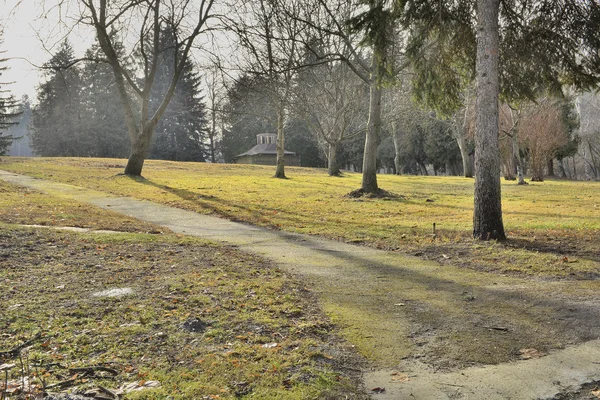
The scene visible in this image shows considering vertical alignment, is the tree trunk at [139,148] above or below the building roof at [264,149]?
below

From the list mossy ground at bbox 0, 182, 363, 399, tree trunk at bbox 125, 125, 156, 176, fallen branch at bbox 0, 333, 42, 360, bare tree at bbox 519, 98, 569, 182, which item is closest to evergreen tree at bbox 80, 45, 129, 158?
tree trunk at bbox 125, 125, 156, 176

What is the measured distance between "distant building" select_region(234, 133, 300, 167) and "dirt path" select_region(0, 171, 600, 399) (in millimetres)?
55483

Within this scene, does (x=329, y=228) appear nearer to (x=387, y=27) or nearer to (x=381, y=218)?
(x=381, y=218)

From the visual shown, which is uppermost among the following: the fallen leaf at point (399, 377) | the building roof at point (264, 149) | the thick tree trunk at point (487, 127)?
the building roof at point (264, 149)

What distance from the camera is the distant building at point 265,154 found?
62875 mm

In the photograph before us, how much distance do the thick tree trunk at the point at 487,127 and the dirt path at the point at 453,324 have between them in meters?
2.01

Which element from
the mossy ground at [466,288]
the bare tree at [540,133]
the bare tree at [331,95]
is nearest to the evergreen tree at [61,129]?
the bare tree at [331,95]

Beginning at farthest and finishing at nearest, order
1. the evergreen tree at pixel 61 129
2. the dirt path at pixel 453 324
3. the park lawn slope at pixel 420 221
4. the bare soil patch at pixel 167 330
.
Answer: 1. the evergreen tree at pixel 61 129
2. the park lawn slope at pixel 420 221
3. the dirt path at pixel 453 324
4. the bare soil patch at pixel 167 330

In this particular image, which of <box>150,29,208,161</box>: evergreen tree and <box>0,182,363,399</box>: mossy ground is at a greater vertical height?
<box>150,29,208,161</box>: evergreen tree

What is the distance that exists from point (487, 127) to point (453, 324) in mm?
4933

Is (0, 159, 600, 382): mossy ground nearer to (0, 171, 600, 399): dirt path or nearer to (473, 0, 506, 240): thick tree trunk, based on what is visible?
(0, 171, 600, 399): dirt path

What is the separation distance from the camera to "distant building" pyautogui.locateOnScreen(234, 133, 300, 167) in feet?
206

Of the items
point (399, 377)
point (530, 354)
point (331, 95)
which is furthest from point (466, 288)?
point (331, 95)

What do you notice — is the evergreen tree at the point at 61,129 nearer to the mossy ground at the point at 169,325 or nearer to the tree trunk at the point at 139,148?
the tree trunk at the point at 139,148
